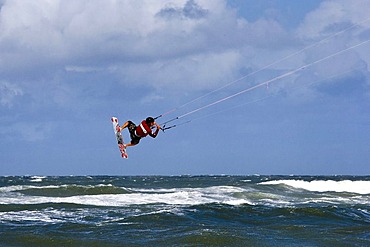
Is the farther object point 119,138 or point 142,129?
point 119,138

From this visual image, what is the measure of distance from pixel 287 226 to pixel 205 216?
13.6 ft

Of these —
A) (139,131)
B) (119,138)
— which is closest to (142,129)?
(139,131)

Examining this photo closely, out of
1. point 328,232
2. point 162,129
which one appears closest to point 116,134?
point 162,129

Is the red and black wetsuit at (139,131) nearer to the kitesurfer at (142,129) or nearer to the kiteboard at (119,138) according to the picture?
the kitesurfer at (142,129)

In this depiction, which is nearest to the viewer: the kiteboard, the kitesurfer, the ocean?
the ocean

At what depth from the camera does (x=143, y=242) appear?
16844 mm

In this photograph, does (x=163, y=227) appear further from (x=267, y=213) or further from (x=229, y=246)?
(x=267, y=213)

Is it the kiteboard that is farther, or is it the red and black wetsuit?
the kiteboard

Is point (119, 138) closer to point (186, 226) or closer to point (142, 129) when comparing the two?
point (142, 129)

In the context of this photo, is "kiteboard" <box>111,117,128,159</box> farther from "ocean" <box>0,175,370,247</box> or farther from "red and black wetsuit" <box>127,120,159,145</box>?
"ocean" <box>0,175,370,247</box>

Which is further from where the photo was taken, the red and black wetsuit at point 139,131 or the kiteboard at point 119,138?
the kiteboard at point 119,138

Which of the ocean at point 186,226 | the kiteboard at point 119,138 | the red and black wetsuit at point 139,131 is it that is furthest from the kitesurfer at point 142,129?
the ocean at point 186,226

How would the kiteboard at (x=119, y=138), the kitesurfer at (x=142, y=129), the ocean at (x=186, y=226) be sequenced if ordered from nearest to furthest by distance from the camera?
the ocean at (x=186, y=226) < the kitesurfer at (x=142, y=129) < the kiteboard at (x=119, y=138)

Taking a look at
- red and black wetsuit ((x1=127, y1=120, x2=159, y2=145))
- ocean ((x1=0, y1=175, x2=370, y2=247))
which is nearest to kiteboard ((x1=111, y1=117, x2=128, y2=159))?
red and black wetsuit ((x1=127, y1=120, x2=159, y2=145))
